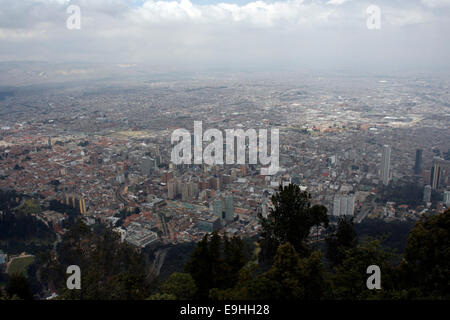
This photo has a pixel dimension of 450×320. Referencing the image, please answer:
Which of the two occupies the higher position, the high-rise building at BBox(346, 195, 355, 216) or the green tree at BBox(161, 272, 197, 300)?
the green tree at BBox(161, 272, 197, 300)

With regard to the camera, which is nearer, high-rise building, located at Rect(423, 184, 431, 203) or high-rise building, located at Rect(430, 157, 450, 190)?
high-rise building, located at Rect(423, 184, 431, 203)

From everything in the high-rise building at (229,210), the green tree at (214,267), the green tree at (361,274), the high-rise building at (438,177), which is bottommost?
the high-rise building at (229,210)

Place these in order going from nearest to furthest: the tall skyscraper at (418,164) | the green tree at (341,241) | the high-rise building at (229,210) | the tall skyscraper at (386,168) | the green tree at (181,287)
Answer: the green tree at (181,287)
the green tree at (341,241)
the high-rise building at (229,210)
the tall skyscraper at (386,168)
the tall skyscraper at (418,164)

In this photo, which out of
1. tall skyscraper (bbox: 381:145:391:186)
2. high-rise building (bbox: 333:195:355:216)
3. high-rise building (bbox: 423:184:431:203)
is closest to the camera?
high-rise building (bbox: 333:195:355:216)

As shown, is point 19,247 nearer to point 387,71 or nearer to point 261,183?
point 261,183

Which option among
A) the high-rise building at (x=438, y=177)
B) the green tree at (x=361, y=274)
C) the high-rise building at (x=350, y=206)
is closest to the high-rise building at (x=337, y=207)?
the high-rise building at (x=350, y=206)

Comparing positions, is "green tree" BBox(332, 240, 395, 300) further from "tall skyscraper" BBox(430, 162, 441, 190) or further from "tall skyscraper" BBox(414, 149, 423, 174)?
"tall skyscraper" BBox(414, 149, 423, 174)

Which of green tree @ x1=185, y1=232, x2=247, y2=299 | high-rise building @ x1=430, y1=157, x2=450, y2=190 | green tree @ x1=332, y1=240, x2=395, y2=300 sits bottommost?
high-rise building @ x1=430, y1=157, x2=450, y2=190

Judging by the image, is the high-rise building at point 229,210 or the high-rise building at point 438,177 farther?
the high-rise building at point 438,177

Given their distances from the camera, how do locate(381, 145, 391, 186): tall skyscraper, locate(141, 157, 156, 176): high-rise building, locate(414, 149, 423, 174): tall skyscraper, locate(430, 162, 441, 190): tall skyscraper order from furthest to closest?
locate(141, 157, 156, 176): high-rise building < locate(414, 149, 423, 174): tall skyscraper < locate(381, 145, 391, 186): tall skyscraper < locate(430, 162, 441, 190): tall skyscraper

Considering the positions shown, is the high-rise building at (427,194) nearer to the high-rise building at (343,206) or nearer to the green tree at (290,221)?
the high-rise building at (343,206)

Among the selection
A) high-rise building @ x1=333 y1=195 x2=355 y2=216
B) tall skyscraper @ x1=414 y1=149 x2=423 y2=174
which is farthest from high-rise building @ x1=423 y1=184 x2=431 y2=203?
high-rise building @ x1=333 y1=195 x2=355 y2=216
